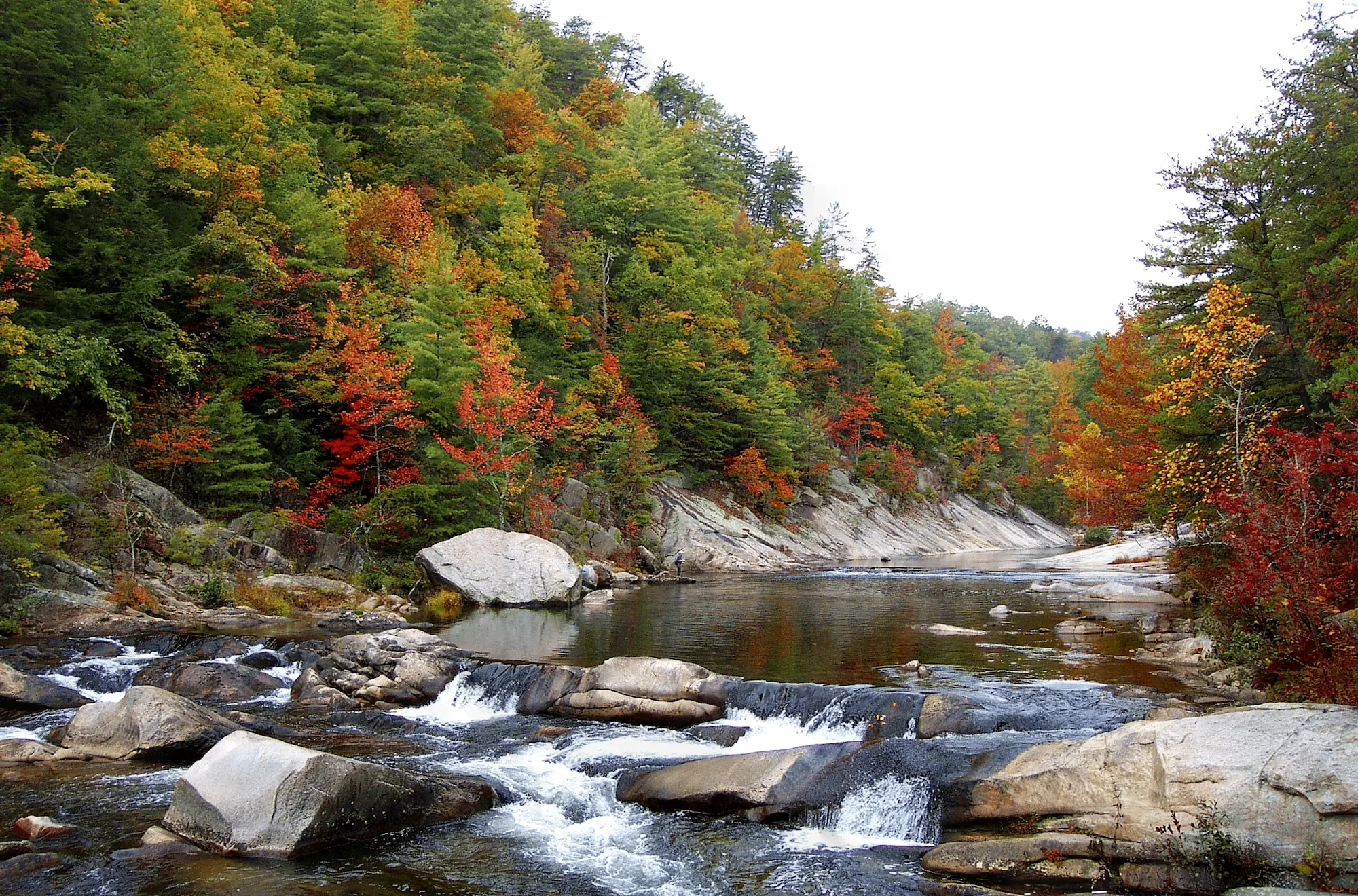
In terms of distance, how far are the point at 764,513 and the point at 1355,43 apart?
1382 inches

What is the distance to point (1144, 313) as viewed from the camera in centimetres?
2380

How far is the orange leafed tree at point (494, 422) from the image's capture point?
2897 cm

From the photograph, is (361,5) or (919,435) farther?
(919,435)

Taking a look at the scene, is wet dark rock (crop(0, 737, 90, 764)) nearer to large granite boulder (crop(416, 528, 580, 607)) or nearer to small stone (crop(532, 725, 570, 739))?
small stone (crop(532, 725, 570, 739))

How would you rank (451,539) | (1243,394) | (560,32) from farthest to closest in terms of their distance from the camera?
1. (560,32)
2. (451,539)
3. (1243,394)

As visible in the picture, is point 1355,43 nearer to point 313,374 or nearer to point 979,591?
point 979,591

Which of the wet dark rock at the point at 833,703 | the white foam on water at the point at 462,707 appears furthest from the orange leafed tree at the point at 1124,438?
the white foam on water at the point at 462,707

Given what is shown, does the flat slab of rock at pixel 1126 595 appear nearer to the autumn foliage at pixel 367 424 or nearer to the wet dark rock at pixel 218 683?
the autumn foliage at pixel 367 424

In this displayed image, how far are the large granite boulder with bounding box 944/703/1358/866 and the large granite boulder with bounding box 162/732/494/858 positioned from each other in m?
6.68

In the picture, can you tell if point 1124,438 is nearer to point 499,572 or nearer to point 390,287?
point 499,572

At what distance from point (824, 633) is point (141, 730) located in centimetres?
1480

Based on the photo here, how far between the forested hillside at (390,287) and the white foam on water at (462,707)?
10129mm

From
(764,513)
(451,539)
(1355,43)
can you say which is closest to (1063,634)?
(1355,43)

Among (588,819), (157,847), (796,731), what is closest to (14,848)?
(157,847)
